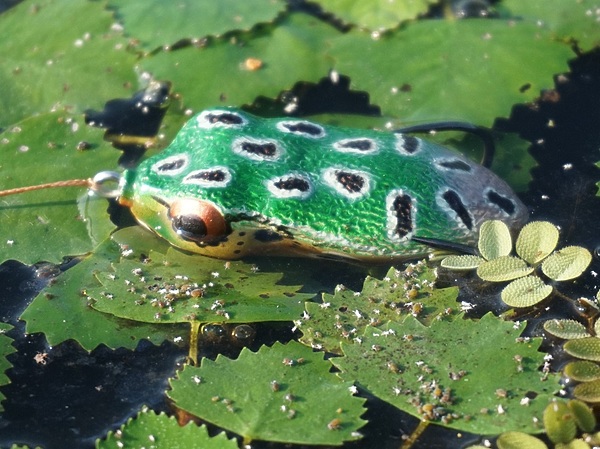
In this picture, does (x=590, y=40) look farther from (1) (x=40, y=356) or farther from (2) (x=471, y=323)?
(1) (x=40, y=356)

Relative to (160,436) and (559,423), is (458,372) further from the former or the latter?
(160,436)

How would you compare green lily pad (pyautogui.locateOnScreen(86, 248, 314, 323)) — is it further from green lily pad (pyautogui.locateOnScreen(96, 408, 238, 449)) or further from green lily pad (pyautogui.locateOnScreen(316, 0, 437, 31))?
green lily pad (pyautogui.locateOnScreen(316, 0, 437, 31))

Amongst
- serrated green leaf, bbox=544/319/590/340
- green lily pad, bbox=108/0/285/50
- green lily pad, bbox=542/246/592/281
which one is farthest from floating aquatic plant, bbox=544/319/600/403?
green lily pad, bbox=108/0/285/50

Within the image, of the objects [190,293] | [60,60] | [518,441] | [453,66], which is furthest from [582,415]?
[60,60]

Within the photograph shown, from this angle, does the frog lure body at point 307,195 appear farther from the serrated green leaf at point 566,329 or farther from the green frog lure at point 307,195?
the serrated green leaf at point 566,329

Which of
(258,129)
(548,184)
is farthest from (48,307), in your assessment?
(548,184)

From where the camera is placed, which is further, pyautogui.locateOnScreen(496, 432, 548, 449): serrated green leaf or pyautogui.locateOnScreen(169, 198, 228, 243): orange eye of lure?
pyautogui.locateOnScreen(169, 198, 228, 243): orange eye of lure
